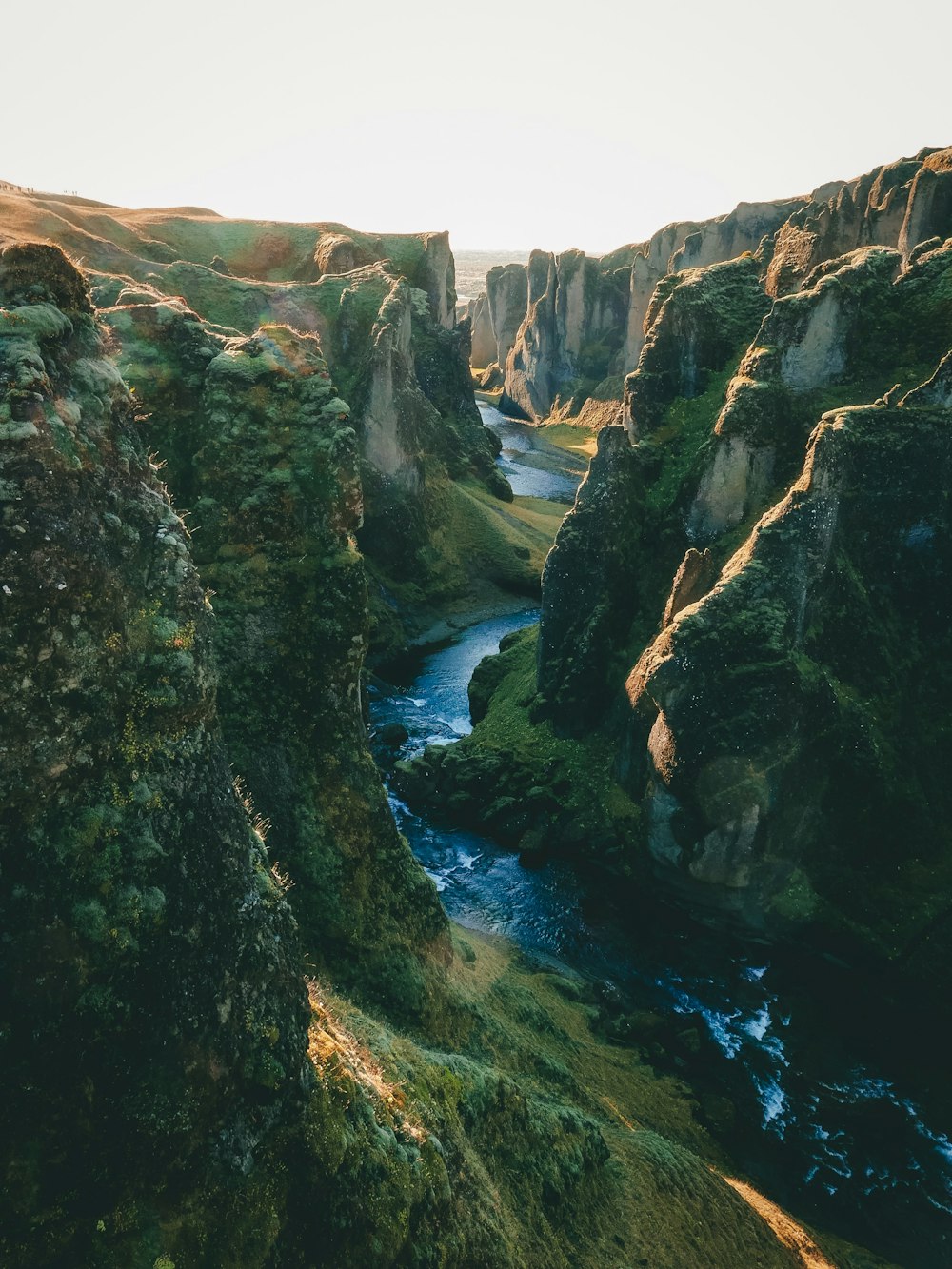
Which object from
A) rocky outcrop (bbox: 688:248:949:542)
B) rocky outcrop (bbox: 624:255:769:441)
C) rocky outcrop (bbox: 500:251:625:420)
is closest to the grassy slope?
rocky outcrop (bbox: 688:248:949:542)

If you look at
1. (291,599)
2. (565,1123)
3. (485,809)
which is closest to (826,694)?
(485,809)

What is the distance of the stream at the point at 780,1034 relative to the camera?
2480 centimetres

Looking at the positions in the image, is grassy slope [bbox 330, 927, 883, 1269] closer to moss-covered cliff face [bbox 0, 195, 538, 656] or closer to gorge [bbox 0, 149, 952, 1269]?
gorge [bbox 0, 149, 952, 1269]

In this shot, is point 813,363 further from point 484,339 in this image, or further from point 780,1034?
point 484,339

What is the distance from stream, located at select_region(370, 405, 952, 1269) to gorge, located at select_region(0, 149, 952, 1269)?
0.15 metres

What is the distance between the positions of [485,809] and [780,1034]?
16989 mm

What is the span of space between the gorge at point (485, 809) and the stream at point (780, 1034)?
5.9 inches

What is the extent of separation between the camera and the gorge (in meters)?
10.5

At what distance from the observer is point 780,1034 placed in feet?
99.3

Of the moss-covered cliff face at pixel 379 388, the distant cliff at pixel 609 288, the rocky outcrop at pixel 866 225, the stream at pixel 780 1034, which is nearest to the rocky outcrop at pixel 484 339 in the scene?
the distant cliff at pixel 609 288

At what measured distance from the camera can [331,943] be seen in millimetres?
20938

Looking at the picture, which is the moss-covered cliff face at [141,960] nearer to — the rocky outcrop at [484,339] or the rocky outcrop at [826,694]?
the rocky outcrop at [826,694]

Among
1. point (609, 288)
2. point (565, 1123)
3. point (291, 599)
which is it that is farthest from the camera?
point (609, 288)

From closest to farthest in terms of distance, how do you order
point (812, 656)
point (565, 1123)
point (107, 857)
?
point (107, 857), point (565, 1123), point (812, 656)
